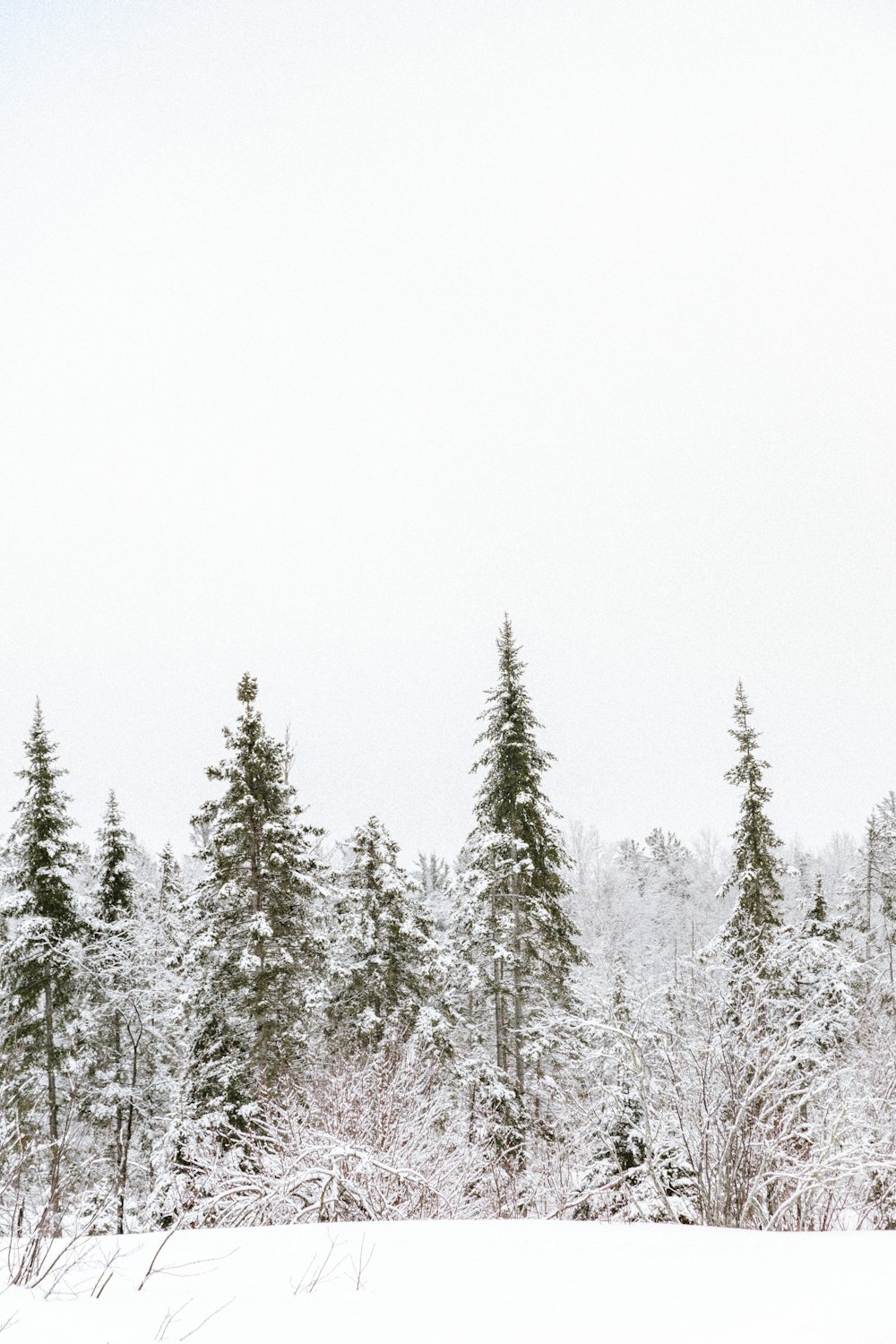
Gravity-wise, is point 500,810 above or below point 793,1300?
above

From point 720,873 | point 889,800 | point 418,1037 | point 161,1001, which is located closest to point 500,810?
point 418,1037

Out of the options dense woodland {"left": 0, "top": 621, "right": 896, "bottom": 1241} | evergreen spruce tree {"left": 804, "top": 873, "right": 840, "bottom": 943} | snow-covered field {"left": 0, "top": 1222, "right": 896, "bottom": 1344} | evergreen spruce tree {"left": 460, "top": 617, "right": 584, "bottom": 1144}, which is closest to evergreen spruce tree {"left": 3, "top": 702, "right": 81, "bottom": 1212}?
dense woodland {"left": 0, "top": 621, "right": 896, "bottom": 1241}

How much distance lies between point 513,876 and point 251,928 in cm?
584

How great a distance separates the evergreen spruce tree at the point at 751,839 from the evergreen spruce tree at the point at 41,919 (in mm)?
16178

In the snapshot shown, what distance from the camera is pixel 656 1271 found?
3.34 metres

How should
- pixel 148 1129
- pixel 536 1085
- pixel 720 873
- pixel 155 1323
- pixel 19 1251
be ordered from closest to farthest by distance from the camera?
pixel 155 1323, pixel 19 1251, pixel 536 1085, pixel 148 1129, pixel 720 873

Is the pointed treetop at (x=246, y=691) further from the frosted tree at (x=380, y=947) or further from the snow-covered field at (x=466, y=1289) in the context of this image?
the snow-covered field at (x=466, y=1289)

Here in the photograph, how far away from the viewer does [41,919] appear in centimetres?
1892

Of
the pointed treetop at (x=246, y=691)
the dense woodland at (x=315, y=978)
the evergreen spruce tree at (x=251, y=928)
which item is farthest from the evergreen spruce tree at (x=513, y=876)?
the pointed treetop at (x=246, y=691)

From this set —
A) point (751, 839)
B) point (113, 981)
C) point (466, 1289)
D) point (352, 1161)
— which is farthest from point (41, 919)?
point (466, 1289)

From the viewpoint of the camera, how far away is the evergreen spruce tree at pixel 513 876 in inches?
750

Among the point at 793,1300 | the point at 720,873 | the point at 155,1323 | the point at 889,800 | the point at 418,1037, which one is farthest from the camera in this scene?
the point at 720,873

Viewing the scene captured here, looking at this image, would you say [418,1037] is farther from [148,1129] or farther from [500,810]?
[148,1129]

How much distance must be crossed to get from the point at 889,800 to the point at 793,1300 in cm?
6424
